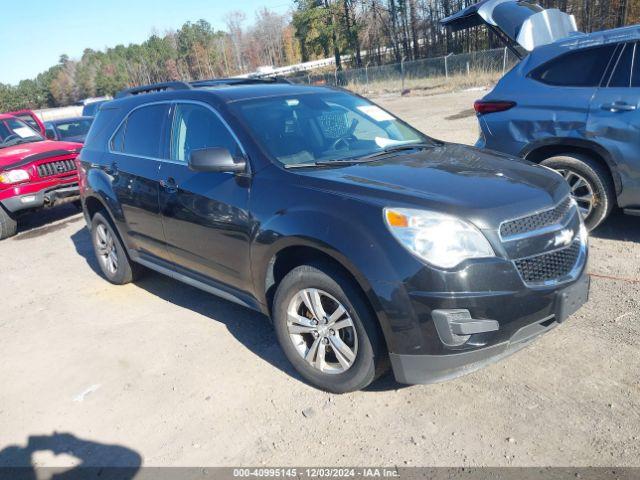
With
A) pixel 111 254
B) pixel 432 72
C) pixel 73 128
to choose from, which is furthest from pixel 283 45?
pixel 111 254

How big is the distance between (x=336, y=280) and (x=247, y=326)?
158cm

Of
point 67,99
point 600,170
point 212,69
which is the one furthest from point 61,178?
point 67,99

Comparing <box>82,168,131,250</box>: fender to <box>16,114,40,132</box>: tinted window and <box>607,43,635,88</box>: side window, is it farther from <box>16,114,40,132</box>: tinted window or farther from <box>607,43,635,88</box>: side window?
<box>16,114,40,132</box>: tinted window

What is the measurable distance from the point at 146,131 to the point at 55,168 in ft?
15.3

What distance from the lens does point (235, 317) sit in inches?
179

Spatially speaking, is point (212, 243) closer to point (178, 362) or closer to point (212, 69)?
point (178, 362)

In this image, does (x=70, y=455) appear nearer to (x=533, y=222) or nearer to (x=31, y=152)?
(x=533, y=222)

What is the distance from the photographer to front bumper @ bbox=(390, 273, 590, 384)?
276cm

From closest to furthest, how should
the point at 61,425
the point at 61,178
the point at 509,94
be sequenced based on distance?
the point at 61,425 < the point at 509,94 < the point at 61,178

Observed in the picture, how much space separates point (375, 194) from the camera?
2.95m

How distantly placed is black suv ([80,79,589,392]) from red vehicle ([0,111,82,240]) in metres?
4.40

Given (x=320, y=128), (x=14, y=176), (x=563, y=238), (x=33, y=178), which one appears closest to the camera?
(x=563, y=238)

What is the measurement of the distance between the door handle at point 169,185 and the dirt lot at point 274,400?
1152mm

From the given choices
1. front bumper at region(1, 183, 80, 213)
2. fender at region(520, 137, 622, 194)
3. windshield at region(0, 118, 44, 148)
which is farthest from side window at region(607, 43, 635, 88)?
windshield at region(0, 118, 44, 148)
